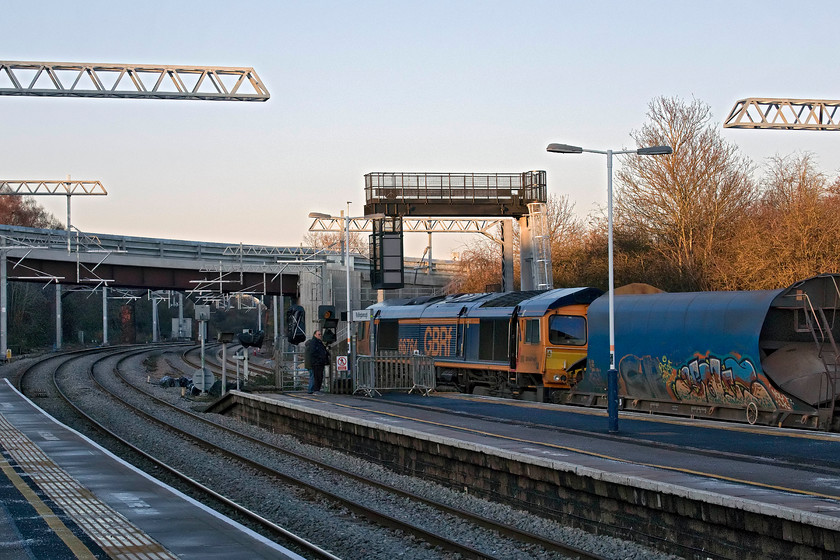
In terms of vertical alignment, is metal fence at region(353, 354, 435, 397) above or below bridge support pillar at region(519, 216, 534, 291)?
below

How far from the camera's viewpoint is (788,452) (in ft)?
47.6

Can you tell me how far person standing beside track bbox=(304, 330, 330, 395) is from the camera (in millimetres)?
27797

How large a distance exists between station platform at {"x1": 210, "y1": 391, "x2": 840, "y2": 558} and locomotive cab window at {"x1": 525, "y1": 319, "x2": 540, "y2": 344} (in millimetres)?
2893

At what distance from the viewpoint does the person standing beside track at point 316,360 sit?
2780cm

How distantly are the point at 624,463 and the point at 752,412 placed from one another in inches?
278

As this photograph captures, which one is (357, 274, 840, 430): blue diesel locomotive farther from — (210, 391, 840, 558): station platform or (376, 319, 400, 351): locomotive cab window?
(376, 319, 400, 351): locomotive cab window

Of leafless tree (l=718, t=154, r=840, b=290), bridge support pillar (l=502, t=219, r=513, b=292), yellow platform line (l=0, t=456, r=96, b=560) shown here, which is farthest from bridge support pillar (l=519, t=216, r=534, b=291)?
yellow platform line (l=0, t=456, r=96, b=560)

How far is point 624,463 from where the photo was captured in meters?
13.6

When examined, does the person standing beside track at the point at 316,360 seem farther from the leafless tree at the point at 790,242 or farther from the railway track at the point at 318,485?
the leafless tree at the point at 790,242

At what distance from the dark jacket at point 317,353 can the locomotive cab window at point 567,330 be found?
6637 millimetres

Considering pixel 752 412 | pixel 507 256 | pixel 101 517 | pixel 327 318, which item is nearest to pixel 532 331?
pixel 327 318

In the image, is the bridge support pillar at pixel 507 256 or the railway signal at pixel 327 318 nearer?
the railway signal at pixel 327 318

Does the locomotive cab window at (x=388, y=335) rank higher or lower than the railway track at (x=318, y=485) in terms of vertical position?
higher

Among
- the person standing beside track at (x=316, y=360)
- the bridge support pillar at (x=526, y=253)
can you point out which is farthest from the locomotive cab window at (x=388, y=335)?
the bridge support pillar at (x=526, y=253)
